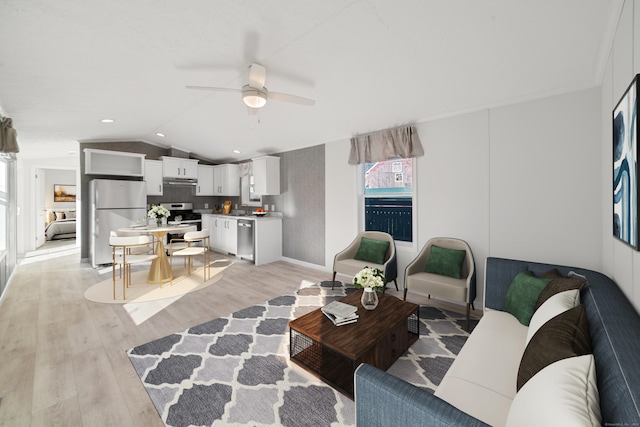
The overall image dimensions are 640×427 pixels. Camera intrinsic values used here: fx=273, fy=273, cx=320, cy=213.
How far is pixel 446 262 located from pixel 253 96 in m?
2.71

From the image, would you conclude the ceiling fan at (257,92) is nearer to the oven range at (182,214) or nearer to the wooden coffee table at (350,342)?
the wooden coffee table at (350,342)

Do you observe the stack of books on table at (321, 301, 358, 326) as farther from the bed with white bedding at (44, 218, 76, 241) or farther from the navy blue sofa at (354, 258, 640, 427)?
the bed with white bedding at (44, 218, 76, 241)

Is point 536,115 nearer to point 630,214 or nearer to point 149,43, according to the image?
point 630,214

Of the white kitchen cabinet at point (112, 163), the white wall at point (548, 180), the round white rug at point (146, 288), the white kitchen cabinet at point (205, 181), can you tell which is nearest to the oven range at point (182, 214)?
the white kitchen cabinet at point (205, 181)

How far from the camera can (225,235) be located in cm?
615

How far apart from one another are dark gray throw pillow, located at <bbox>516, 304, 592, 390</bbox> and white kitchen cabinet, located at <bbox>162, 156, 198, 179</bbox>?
6676 millimetres

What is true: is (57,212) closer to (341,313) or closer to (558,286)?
(341,313)

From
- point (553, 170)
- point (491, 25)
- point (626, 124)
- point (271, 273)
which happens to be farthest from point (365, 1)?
point (271, 273)

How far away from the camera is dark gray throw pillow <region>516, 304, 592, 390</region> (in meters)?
1.06

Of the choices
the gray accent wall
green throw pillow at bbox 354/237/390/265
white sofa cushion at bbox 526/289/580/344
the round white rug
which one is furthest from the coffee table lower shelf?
the gray accent wall

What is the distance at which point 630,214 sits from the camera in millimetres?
1415

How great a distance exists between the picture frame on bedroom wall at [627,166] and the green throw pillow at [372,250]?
228 cm

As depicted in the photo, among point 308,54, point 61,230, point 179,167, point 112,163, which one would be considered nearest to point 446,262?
point 308,54

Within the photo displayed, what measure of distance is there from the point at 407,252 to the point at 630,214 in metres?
2.55
